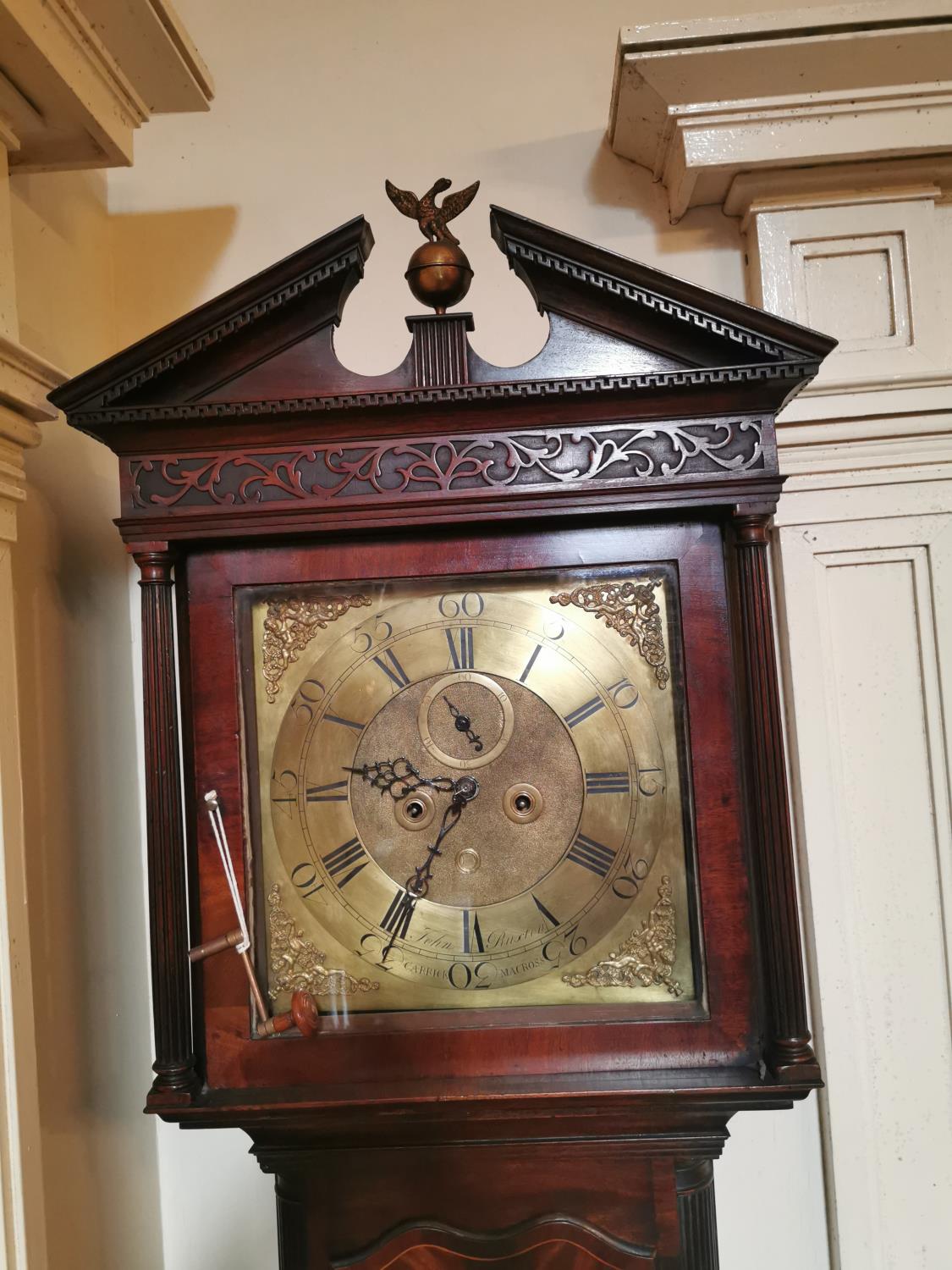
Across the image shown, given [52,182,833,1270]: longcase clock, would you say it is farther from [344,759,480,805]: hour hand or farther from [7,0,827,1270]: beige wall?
[7,0,827,1270]: beige wall

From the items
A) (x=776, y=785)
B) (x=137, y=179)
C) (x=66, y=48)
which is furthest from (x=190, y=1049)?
(x=137, y=179)

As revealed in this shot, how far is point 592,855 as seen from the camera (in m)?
1.31

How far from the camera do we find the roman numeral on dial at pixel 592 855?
4.30ft

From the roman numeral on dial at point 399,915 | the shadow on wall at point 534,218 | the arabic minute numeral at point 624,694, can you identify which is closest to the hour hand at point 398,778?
the roman numeral on dial at point 399,915

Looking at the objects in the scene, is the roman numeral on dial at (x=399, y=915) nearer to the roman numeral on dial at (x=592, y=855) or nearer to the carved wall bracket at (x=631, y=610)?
the roman numeral on dial at (x=592, y=855)

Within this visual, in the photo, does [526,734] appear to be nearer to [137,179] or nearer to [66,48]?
[66,48]

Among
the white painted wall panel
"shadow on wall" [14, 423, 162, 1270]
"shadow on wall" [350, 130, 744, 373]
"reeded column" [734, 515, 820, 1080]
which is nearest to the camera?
"reeded column" [734, 515, 820, 1080]

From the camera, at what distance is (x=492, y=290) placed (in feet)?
6.06

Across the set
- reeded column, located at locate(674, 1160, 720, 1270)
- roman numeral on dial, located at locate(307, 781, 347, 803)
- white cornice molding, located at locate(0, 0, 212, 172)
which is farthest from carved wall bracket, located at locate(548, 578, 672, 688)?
white cornice molding, located at locate(0, 0, 212, 172)

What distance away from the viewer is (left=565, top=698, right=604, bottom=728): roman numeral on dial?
1.33m

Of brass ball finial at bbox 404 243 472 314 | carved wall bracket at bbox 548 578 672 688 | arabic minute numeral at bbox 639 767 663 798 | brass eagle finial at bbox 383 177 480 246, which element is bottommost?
arabic minute numeral at bbox 639 767 663 798

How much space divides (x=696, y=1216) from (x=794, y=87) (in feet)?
5.08

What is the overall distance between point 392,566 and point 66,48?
0.76 meters

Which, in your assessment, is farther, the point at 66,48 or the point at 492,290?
the point at 492,290
